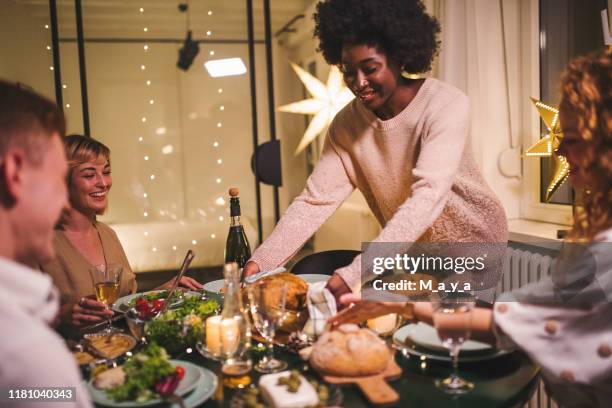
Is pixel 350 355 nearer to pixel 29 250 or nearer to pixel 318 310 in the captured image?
pixel 318 310

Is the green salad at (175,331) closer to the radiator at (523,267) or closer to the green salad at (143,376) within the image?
the green salad at (143,376)

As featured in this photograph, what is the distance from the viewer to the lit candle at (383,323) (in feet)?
4.39

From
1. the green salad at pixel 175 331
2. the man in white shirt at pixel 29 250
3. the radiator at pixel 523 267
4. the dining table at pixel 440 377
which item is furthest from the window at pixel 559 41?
the man in white shirt at pixel 29 250

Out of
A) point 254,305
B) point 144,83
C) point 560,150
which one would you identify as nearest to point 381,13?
point 560,150

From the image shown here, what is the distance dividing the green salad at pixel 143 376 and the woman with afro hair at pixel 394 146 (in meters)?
0.70

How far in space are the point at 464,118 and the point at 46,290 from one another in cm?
132

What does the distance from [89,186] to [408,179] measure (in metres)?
1.21

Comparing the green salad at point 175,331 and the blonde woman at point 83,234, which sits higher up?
the blonde woman at point 83,234

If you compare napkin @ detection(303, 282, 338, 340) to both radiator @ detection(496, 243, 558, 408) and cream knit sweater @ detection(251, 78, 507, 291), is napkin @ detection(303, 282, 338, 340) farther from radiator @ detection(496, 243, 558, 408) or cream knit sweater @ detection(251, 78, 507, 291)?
radiator @ detection(496, 243, 558, 408)

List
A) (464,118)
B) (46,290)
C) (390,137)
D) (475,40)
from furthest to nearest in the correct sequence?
1. (475,40)
2. (390,137)
3. (464,118)
4. (46,290)

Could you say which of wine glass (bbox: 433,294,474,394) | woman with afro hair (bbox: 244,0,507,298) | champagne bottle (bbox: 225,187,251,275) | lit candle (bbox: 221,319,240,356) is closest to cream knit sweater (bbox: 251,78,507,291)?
woman with afro hair (bbox: 244,0,507,298)

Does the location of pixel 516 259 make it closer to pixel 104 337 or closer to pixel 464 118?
pixel 464 118

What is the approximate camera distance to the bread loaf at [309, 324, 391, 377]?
1.07 metres

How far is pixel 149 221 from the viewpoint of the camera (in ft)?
20.3
